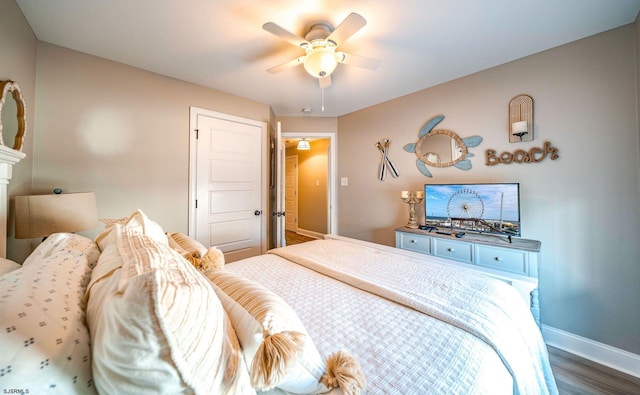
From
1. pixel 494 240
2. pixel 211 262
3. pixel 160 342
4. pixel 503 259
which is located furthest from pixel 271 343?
pixel 494 240

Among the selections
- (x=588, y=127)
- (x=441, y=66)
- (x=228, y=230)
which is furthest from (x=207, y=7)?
(x=588, y=127)

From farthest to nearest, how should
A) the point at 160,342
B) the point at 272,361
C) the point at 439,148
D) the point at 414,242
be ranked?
the point at 439,148
the point at 414,242
the point at 272,361
the point at 160,342

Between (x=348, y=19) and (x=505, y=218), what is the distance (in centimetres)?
204

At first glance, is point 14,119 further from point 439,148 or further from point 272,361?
point 439,148

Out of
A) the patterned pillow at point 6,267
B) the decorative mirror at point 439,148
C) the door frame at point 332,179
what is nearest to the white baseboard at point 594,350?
the decorative mirror at point 439,148

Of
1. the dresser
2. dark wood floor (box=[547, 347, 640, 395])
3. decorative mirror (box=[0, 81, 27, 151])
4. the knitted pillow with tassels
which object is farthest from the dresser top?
decorative mirror (box=[0, 81, 27, 151])

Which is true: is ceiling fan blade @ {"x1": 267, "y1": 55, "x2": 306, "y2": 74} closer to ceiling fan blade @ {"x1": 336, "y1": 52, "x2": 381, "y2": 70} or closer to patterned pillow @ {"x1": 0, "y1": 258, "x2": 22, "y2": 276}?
ceiling fan blade @ {"x1": 336, "y1": 52, "x2": 381, "y2": 70}

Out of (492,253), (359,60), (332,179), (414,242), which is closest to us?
(359,60)

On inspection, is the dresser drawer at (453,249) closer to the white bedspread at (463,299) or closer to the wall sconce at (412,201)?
the wall sconce at (412,201)

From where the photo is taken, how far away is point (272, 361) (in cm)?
50

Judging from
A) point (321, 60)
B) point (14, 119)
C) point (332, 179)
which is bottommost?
point (332, 179)

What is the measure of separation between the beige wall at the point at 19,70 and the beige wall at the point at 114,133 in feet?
0.27

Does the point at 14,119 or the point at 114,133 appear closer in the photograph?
the point at 14,119

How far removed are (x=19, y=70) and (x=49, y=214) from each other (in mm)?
1026
